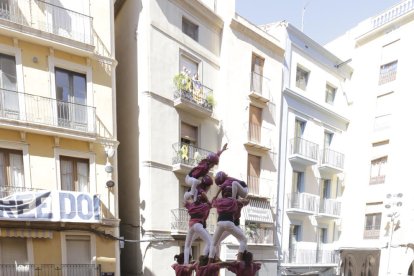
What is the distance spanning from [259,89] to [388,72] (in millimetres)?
10823

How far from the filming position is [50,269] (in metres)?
11.7

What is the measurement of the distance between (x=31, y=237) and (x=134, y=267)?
5.65m

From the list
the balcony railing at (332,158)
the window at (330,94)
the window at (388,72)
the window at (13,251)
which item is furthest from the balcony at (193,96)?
the window at (388,72)

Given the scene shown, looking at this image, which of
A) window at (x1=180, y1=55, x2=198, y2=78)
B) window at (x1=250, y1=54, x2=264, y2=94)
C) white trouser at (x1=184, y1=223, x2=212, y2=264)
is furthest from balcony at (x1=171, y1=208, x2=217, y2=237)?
window at (x1=250, y1=54, x2=264, y2=94)

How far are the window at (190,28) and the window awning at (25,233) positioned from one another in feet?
40.9

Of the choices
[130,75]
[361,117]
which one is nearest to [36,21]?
[130,75]

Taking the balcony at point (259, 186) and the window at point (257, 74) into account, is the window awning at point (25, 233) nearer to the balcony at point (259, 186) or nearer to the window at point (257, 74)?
the balcony at point (259, 186)

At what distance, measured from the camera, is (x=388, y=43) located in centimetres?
2272

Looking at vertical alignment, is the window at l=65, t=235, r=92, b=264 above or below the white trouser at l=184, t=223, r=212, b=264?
below

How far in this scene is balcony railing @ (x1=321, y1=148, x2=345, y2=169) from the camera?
22.9 meters

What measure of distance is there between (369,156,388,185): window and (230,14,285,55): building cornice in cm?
1105

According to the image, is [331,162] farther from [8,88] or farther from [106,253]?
[8,88]

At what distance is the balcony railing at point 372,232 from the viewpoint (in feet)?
70.4

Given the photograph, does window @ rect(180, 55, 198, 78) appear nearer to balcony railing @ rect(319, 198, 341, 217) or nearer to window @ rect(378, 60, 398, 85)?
balcony railing @ rect(319, 198, 341, 217)
